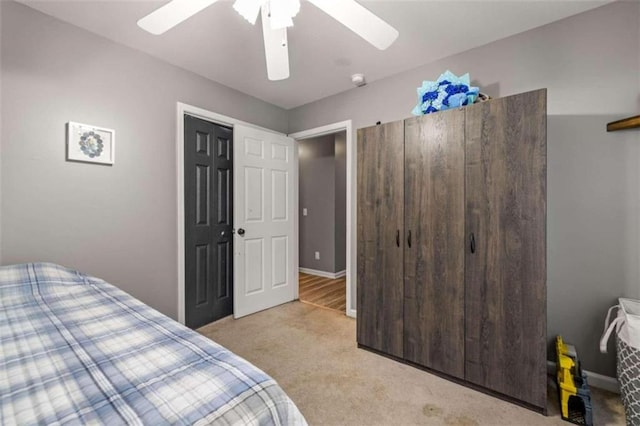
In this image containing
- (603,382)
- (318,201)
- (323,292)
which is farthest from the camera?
(318,201)

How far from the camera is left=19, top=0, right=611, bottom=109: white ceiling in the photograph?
1.78 meters

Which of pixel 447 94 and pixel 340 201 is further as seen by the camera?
pixel 340 201

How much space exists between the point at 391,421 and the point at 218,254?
2.08m

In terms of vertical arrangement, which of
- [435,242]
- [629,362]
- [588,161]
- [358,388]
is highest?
[588,161]

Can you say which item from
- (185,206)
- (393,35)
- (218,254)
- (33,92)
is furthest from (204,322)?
(393,35)

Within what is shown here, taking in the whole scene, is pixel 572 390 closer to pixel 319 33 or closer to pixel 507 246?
pixel 507 246

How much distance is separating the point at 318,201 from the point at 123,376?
4.19m

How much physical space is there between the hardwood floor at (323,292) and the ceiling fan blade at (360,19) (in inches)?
102

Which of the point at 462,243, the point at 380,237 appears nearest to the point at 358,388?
the point at 380,237

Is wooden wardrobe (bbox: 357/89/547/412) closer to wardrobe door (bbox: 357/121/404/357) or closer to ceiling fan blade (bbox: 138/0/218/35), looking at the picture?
wardrobe door (bbox: 357/121/404/357)

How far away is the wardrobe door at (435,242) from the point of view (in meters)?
1.82

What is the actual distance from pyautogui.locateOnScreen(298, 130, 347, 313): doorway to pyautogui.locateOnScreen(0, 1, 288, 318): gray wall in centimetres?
230

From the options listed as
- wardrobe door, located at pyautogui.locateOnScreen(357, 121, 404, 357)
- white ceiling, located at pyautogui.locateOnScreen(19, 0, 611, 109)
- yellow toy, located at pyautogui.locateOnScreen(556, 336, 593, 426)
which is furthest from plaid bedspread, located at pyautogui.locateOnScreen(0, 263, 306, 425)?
white ceiling, located at pyautogui.locateOnScreen(19, 0, 611, 109)

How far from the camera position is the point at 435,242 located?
1908mm
